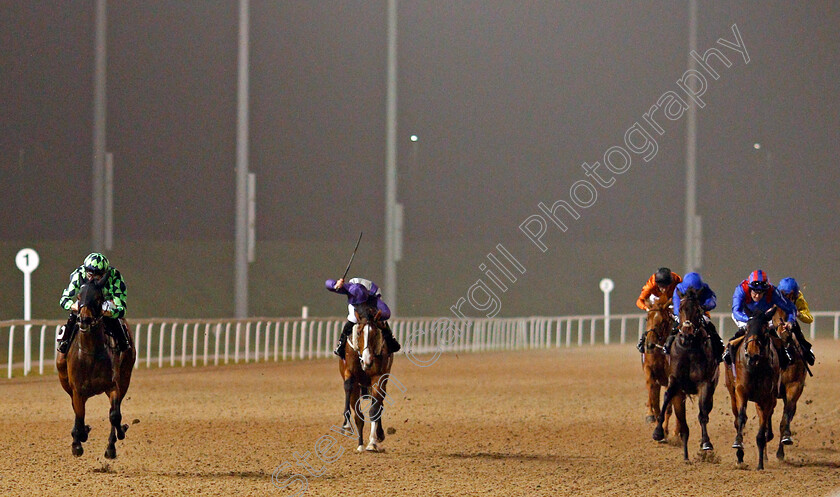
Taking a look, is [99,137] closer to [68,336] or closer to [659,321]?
[68,336]

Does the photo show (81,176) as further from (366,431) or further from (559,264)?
Answer: (366,431)

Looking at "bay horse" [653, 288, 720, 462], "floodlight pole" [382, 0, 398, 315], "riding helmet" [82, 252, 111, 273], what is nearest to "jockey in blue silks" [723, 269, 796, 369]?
"bay horse" [653, 288, 720, 462]

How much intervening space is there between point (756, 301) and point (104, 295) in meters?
5.25

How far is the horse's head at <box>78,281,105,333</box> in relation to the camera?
365 inches

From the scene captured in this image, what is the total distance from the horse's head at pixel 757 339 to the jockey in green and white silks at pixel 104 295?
16.0ft

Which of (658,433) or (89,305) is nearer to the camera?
(89,305)

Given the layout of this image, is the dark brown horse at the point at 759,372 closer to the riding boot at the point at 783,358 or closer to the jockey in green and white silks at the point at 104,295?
the riding boot at the point at 783,358

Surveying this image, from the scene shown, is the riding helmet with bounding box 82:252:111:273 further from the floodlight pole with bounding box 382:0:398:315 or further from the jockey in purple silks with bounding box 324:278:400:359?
the floodlight pole with bounding box 382:0:398:315

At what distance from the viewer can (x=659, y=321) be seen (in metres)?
11.2

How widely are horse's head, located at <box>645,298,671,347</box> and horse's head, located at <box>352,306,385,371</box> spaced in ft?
7.98

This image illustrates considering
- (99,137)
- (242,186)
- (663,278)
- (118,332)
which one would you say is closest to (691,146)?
(242,186)

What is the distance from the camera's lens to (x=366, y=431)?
472 inches

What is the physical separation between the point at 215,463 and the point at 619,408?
647cm

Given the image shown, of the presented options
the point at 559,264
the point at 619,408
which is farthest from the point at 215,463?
the point at 559,264
